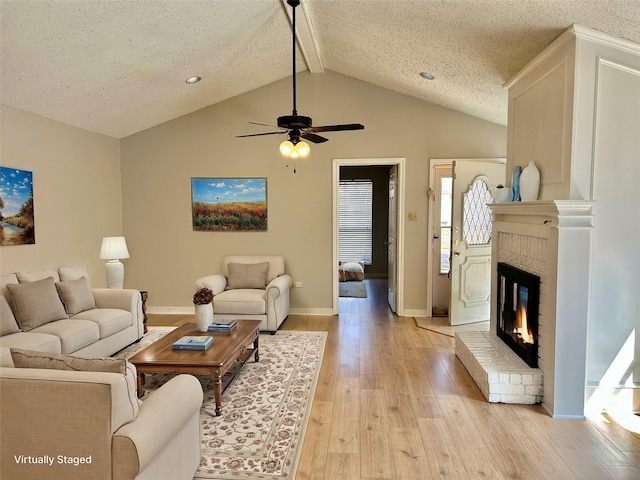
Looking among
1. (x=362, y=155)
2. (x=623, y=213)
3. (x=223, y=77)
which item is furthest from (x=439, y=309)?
(x=223, y=77)

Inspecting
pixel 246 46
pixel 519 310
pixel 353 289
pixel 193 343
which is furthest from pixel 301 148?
pixel 353 289

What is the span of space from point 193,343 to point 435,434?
1999 mm

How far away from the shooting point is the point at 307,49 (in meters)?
4.80

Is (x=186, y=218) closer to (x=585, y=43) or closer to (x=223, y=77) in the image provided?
(x=223, y=77)

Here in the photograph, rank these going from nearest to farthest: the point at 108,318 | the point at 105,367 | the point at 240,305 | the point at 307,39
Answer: the point at 105,367
the point at 108,318
the point at 307,39
the point at 240,305

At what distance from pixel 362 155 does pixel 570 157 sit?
3170mm

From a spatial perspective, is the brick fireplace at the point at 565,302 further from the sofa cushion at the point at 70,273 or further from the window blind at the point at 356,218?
the window blind at the point at 356,218

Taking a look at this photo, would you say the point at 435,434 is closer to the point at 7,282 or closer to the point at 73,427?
the point at 73,427

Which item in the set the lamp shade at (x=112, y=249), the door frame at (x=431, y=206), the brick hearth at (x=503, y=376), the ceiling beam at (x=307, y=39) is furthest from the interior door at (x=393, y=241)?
the lamp shade at (x=112, y=249)

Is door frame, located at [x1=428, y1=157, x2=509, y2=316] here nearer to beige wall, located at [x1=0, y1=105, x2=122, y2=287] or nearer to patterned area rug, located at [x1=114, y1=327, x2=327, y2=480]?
patterned area rug, located at [x1=114, y1=327, x2=327, y2=480]

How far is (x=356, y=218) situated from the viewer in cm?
928

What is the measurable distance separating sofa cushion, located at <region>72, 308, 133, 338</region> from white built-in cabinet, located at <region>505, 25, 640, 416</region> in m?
4.10

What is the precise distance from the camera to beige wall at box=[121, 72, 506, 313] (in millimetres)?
5617

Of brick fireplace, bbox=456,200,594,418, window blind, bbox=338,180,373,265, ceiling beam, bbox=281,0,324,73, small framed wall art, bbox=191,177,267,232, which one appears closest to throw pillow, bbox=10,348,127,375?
brick fireplace, bbox=456,200,594,418
